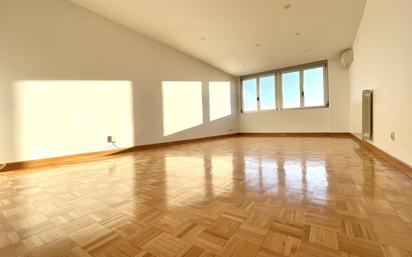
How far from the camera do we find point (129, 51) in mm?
4703

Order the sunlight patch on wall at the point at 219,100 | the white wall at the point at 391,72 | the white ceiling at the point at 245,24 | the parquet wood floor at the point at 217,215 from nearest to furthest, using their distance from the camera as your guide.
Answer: the parquet wood floor at the point at 217,215, the white wall at the point at 391,72, the white ceiling at the point at 245,24, the sunlight patch on wall at the point at 219,100

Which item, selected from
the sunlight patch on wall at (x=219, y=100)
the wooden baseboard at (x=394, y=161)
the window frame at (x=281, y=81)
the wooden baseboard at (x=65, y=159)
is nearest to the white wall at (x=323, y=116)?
the window frame at (x=281, y=81)

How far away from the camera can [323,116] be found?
6.53m

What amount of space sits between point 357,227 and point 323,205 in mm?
285

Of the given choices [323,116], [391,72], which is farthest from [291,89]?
[391,72]

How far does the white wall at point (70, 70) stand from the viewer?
3.18m

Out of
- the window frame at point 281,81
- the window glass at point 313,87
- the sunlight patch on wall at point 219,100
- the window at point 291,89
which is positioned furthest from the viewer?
the sunlight patch on wall at point 219,100

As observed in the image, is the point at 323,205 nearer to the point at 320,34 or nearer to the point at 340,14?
the point at 340,14

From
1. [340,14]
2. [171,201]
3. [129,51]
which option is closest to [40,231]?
[171,201]

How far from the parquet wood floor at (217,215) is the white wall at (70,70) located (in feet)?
4.80

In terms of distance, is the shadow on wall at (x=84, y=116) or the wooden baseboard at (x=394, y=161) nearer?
the wooden baseboard at (x=394, y=161)

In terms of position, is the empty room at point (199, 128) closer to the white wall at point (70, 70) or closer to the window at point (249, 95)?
the white wall at point (70, 70)

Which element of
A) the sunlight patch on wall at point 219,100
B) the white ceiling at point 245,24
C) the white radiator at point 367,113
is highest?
the white ceiling at point 245,24

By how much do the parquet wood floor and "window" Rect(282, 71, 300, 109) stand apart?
5201 millimetres
